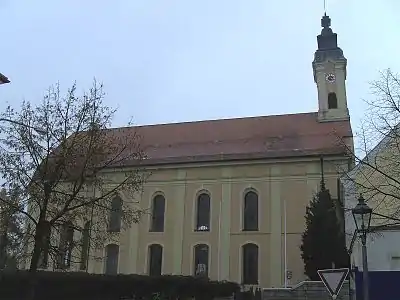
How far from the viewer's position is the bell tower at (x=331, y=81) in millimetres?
41569

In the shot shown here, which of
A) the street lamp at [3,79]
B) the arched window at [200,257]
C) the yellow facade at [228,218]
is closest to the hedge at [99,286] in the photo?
the yellow facade at [228,218]

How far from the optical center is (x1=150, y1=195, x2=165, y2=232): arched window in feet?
130

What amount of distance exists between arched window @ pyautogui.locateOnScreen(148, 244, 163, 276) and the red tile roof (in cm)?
641

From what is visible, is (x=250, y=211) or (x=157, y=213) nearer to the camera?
(x=250, y=211)

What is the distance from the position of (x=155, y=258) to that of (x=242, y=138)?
1131 cm

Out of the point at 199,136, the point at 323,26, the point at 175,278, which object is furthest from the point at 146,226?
the point at 323,26

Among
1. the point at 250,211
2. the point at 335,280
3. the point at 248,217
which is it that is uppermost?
the point at 250,211

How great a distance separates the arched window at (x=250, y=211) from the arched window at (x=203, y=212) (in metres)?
2.76

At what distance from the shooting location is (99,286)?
86.9 ft

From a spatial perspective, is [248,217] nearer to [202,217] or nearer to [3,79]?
[202,217]

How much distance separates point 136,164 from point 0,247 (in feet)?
22.1

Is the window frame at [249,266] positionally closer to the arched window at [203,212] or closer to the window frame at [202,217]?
the window frame at [202,217]

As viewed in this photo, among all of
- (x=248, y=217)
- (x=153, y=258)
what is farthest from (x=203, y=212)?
(x=153, y=258)

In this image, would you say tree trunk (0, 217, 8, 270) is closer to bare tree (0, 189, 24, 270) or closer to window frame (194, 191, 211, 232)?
bare tree (0, 189, 24, 270)
